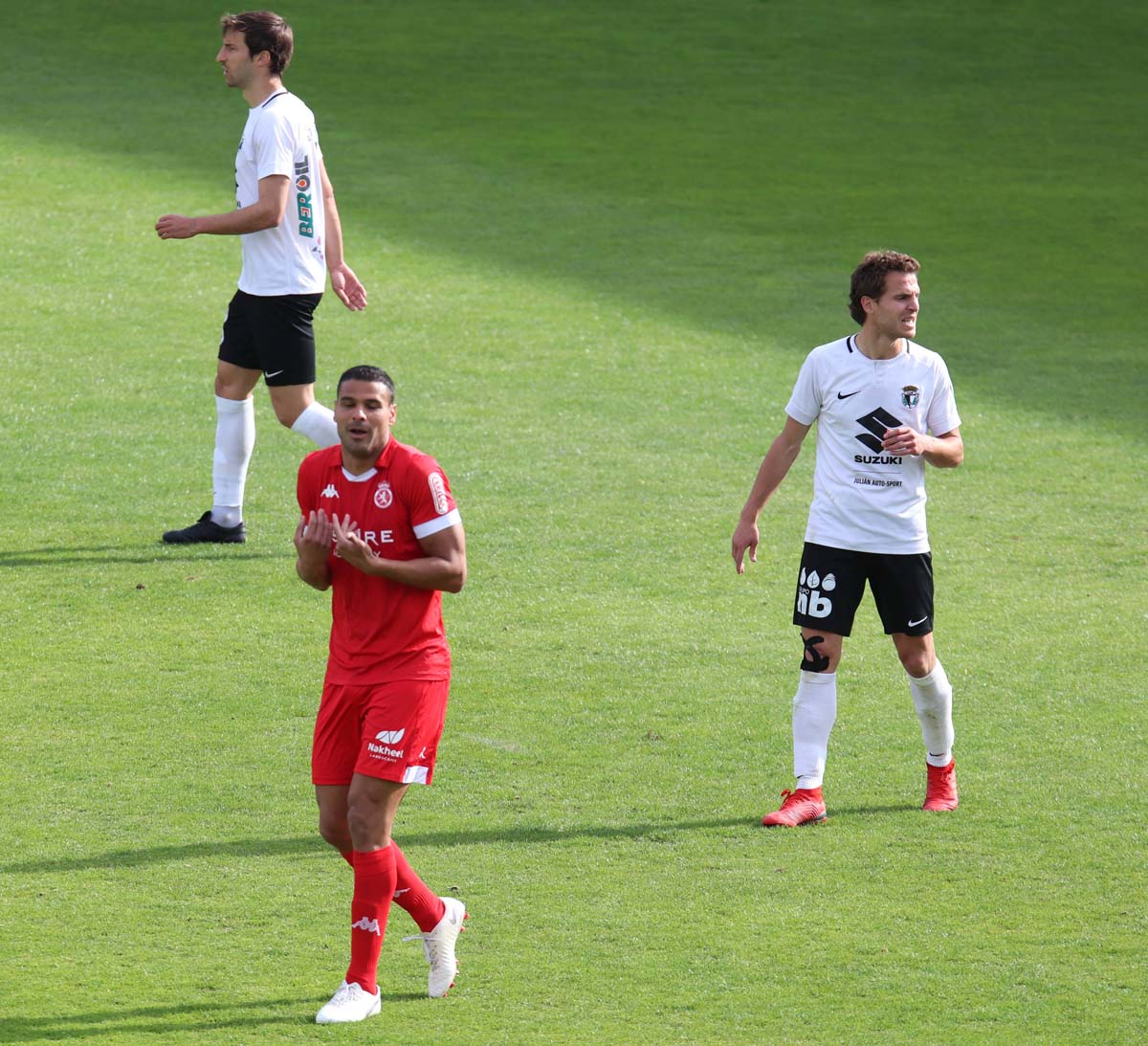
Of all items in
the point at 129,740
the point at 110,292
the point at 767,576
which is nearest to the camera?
the point at 129,740

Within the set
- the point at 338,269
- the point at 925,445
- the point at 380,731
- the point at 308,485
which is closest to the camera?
the point at 380,731

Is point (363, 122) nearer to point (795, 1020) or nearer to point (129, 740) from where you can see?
point (129, 740)

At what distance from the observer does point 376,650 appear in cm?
492

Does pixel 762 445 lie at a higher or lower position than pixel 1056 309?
lower

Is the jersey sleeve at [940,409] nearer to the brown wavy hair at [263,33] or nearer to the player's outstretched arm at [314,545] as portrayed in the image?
the player's outstretched arm at [314,545]

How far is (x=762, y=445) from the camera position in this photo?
11.3 metres

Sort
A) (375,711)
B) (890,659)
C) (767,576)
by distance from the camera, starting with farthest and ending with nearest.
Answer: (767,576)
(890,659)
(375,711)

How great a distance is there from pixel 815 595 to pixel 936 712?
607mm

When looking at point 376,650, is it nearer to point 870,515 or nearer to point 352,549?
point 352,549

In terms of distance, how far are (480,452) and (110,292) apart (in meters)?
4.73

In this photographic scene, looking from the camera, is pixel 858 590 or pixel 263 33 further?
pixel 263 33

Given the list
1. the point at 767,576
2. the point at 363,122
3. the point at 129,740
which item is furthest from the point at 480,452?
the point at 363,122

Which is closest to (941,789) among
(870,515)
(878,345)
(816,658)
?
(816,658)

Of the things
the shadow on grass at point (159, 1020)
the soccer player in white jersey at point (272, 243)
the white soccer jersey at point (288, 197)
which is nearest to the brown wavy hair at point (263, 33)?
the soccer player in white jersey at point (272, 243)
